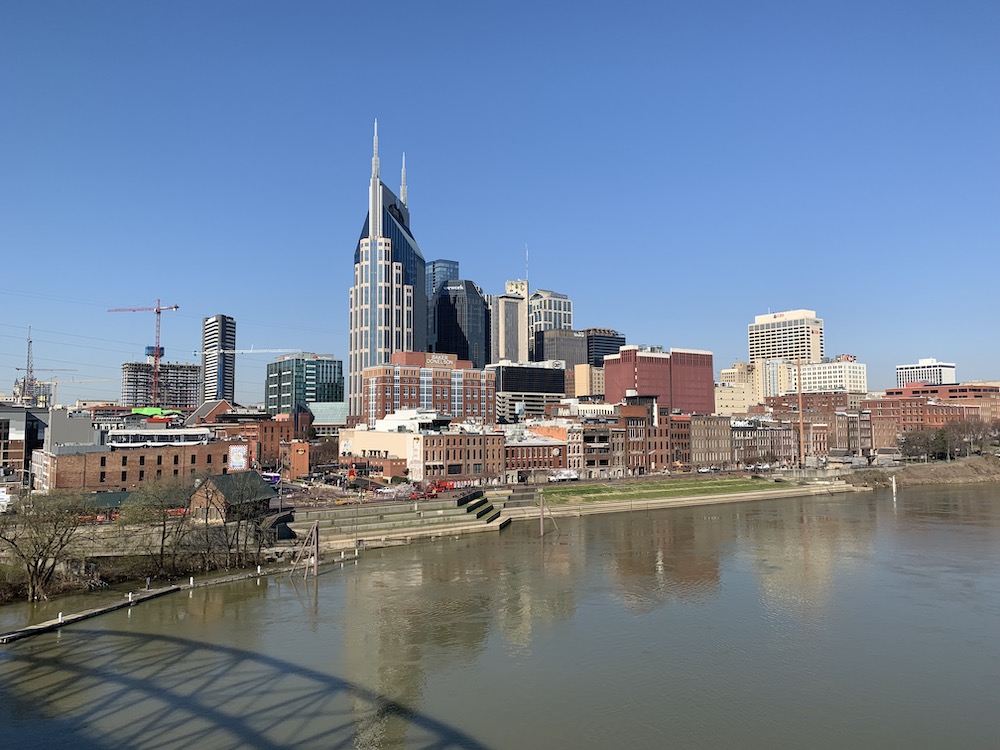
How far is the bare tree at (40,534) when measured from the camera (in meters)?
48.8

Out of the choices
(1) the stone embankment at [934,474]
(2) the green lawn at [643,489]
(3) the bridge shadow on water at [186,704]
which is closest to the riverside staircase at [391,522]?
(2) the green lawn at [643,489]

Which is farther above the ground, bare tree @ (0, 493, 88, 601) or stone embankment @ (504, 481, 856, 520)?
bare tree @ (0, 493, 88, 601)

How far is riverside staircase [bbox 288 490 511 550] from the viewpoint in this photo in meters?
71.6

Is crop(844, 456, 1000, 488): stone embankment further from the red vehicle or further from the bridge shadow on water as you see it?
the bridge shadow on water

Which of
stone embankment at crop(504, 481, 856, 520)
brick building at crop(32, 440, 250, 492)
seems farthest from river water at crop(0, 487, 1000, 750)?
brick building at crop(32, 440, 250, 492)

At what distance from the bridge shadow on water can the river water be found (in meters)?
0.12

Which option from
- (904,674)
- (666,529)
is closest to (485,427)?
(666,529)

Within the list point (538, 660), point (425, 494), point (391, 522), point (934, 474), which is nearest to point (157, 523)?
point (391, 522)

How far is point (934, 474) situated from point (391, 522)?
117 meters

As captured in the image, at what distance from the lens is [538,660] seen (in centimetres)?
3941

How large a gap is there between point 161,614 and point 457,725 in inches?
1012

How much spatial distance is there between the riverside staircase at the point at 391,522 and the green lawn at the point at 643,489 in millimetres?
19772

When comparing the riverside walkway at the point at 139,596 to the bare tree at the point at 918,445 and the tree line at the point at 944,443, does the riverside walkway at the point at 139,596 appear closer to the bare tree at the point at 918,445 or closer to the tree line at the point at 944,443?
the tree line at the point at 944,443

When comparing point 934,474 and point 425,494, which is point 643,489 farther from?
point 934,474
